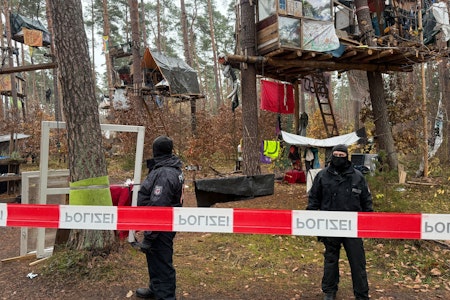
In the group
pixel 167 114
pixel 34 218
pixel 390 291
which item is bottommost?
pixel 390 291

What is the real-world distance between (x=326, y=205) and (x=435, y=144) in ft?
35.5

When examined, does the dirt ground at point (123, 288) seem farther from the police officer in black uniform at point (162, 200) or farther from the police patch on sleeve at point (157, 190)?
the police patch on sleeve at point (157, 190)

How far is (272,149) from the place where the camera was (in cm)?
1127

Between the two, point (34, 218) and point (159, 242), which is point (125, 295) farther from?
point (34, 218)

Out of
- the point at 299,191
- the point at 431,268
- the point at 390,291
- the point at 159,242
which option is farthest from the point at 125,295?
the point at 299,191

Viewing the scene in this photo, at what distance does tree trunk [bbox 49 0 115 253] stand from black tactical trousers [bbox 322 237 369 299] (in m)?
2.64

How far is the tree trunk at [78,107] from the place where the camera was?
4.15 m

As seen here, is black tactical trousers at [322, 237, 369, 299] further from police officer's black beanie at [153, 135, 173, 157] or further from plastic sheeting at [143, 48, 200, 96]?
plastic sheeting at [143, 48, 200, 96]

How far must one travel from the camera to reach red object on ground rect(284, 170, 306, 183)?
1131 centimetres

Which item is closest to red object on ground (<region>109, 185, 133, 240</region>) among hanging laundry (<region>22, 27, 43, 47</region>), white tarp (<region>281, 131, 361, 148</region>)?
white tarp (<region>281, 131, 361, 148</region>)

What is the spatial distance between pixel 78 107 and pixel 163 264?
2143mm

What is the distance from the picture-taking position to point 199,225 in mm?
3418

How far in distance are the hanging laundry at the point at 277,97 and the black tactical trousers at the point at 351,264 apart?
26.7 feet

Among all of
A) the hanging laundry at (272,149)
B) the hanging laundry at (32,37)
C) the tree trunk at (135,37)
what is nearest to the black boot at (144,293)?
the hanging laundry at (272,149)
